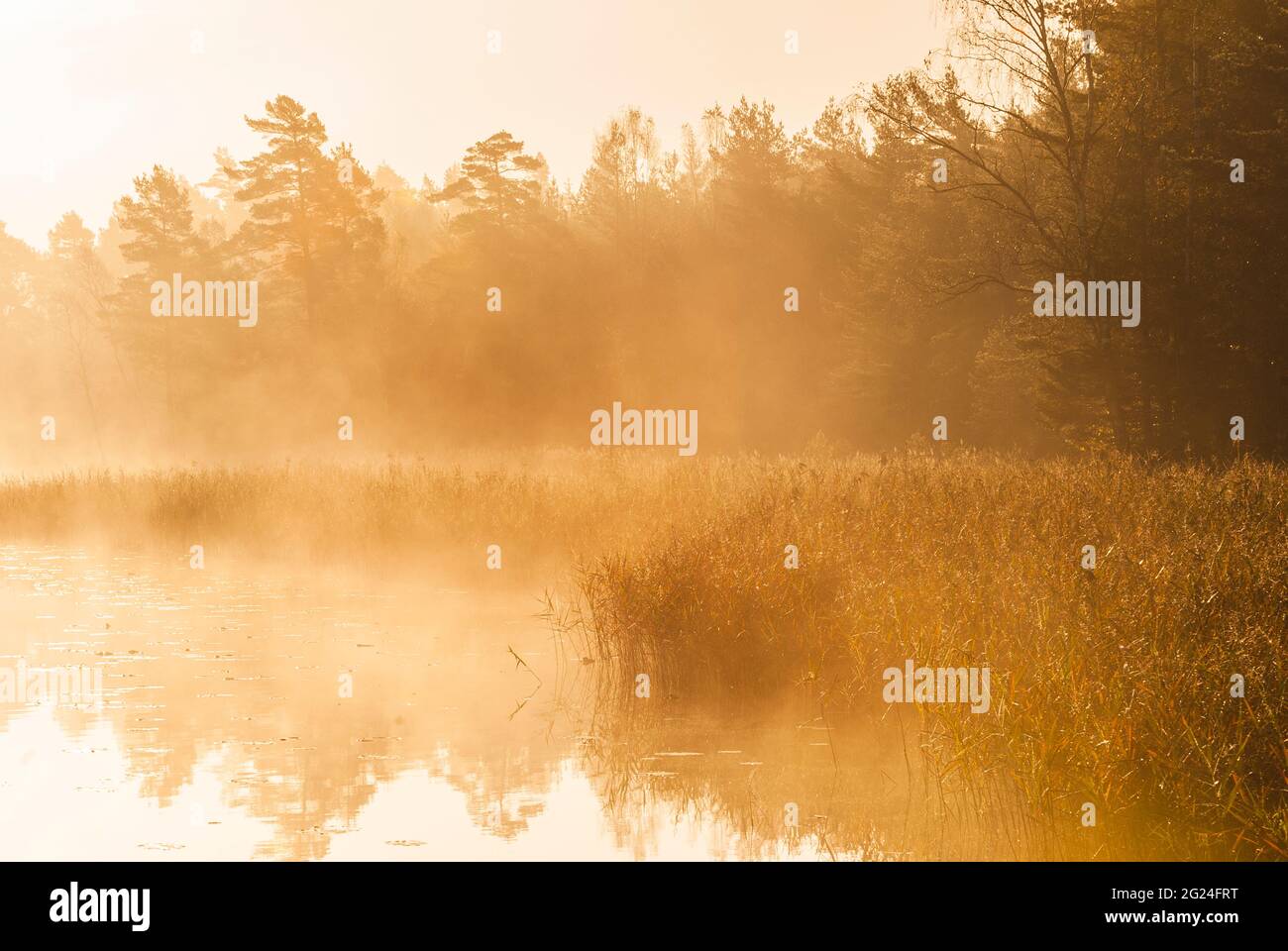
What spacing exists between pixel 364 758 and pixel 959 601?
3.79 m

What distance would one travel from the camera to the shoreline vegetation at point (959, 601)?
5281 millimetres

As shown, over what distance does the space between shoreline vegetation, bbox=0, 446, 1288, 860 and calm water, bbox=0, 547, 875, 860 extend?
0.72m

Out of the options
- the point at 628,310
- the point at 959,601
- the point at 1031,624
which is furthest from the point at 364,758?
the point at 628,310

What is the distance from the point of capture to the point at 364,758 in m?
6.98

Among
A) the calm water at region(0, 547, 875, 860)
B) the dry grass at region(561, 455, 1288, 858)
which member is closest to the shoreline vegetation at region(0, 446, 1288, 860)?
the dry grass at region(561, 455, 1288, 858)

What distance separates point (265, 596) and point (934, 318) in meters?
28.0

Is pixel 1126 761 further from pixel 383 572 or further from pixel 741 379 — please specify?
pixel 741 379

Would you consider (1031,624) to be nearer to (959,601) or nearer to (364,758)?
(959,601)

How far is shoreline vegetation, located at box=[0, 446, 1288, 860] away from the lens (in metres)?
5.28

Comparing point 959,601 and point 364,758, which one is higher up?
point 959,601

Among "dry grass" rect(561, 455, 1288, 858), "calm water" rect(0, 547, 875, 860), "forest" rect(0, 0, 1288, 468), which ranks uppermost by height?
"forest" rect(0, 0, 1288, 468)

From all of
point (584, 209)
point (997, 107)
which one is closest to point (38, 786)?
point (997, 107)

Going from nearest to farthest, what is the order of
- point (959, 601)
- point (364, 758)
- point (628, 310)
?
1. point (364, 758)
2. point (959, 601)
3. point (628, 310)

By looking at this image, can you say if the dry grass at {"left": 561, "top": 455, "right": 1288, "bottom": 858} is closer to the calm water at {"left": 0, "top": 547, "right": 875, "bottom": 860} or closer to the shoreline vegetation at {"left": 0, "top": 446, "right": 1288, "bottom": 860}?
the shoreline vegetation at {"left": 0, "top": 446, "right": 1288, "bottom": 860}
